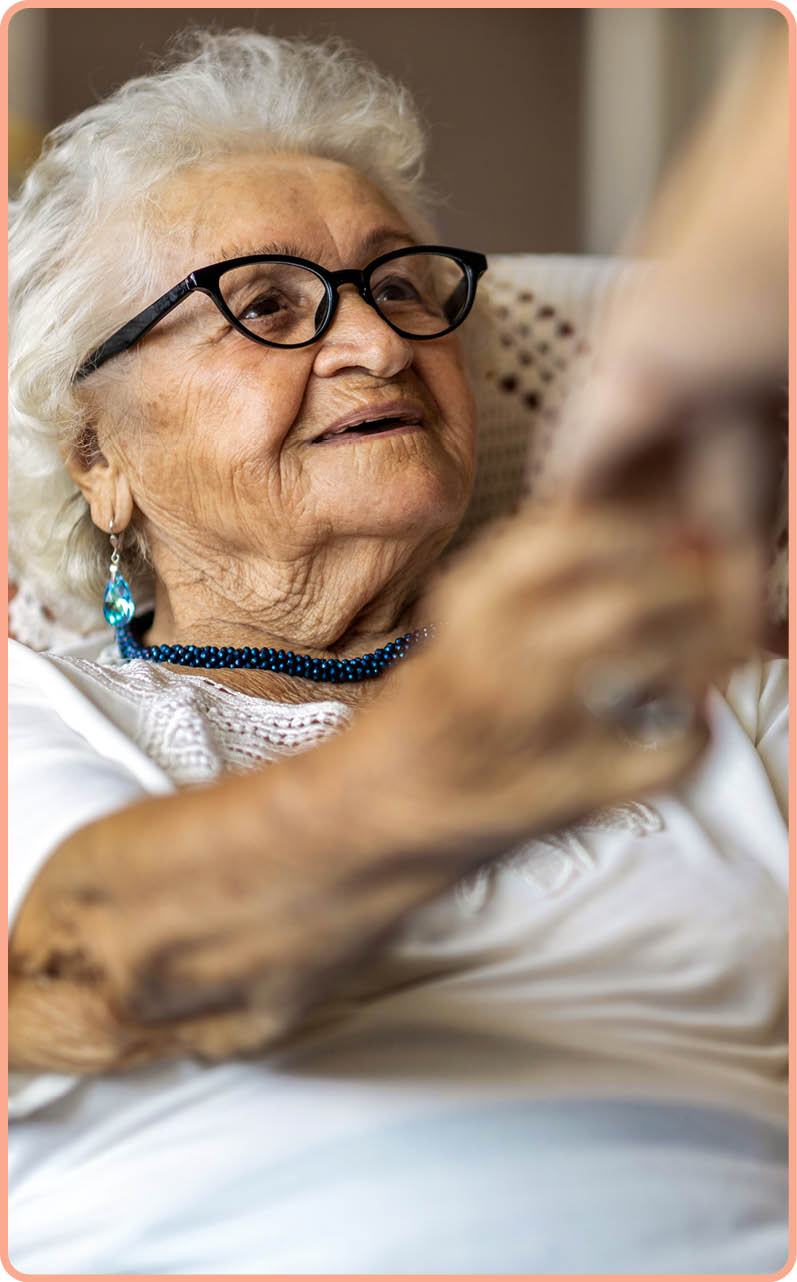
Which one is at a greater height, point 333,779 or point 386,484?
point 333,779

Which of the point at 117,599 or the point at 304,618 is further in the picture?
the point at 117,599

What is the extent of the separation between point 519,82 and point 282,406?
2.87m

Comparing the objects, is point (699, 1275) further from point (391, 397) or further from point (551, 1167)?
point (391, 397)

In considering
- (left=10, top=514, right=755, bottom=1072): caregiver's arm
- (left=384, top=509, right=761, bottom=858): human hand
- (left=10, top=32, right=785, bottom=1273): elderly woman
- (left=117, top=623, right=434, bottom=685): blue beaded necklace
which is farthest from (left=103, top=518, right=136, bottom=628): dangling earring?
(left=384, top=509, right=761, bottom=858): human hand

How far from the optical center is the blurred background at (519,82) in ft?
10.00

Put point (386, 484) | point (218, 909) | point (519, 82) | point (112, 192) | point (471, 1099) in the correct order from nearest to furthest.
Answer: point (218, 909), point (471, 1099), point (386, 484), point (112, 192), point (519, 82)

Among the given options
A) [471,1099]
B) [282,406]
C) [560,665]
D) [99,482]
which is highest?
[560,665]

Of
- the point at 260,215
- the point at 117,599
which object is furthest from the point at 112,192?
the point at 117,599

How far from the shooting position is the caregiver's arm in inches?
17.0

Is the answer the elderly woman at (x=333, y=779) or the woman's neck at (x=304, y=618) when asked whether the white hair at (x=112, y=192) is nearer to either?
the elderly woman at (x=333, y=779)

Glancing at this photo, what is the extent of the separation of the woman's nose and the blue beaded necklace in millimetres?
257

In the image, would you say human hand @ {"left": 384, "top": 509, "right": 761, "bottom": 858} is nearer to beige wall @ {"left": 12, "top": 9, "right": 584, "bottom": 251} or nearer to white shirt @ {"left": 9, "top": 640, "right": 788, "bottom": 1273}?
white shirt @ {"left": 9, "top": 640, "right": 788, "bottom": 1273}

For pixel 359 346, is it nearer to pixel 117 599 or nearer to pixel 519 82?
pixel 117 599

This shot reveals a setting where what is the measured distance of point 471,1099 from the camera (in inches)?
29.3
